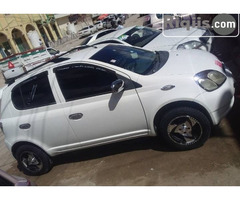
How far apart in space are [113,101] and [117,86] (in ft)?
0.93

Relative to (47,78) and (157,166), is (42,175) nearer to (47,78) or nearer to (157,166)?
(47,78)

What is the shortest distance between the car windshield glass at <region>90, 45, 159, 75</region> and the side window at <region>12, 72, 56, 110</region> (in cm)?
92

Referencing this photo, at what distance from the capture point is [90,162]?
15.3ft

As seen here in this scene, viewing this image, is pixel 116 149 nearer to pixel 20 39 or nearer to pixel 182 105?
pixel 182 105

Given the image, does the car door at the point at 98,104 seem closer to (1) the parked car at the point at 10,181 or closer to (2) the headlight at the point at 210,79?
(2) the headlight at the point at 210,79

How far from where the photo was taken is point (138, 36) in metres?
7.74

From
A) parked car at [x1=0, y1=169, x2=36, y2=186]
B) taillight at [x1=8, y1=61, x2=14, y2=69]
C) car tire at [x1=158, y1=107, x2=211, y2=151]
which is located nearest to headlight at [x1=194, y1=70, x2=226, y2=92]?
car tire at [x1=158, y1=107, x2=211, y2=151]

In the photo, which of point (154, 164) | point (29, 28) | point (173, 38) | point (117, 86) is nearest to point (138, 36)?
point (173, 38)

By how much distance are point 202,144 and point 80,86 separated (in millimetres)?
2054

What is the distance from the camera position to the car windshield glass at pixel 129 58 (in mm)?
4098

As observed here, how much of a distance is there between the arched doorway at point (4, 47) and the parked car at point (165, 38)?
28328 mm

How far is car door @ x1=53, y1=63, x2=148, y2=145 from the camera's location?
3.88 meters

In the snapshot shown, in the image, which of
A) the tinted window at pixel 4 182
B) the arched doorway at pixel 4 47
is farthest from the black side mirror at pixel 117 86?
the arched doorway at pixel 4 47

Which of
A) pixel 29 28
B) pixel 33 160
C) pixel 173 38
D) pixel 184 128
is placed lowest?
pixel 29 28
